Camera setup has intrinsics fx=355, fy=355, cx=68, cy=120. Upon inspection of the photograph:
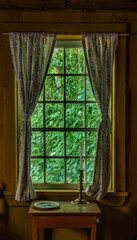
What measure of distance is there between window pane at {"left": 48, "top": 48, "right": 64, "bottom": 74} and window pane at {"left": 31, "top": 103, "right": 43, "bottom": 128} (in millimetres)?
453

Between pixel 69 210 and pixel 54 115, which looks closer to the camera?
pixel 69 210

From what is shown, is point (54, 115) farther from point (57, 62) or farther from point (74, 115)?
point (57, 62)

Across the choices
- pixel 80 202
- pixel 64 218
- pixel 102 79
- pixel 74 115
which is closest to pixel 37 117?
pixel 74 115

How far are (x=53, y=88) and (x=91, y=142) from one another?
816 millimetres

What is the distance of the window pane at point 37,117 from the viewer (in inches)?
173

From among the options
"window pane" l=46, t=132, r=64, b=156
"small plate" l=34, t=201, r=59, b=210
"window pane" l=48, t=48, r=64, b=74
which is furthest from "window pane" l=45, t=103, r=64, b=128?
"small plate" l=34, t=201, r=59, b=210

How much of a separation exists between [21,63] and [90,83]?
84 centimetres

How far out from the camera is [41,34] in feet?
13.6

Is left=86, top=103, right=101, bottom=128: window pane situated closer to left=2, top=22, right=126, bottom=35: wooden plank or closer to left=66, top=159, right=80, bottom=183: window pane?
left=66, top=159, right=80, bottom=183: window pane

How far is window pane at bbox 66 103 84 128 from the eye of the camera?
4.39 m

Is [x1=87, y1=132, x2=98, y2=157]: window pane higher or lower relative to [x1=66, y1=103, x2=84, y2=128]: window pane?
lower

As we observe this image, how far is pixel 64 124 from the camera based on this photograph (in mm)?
4383

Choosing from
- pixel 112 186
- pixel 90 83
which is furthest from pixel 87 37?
pixel 112 186

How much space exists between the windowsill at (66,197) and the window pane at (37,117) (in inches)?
32.0
